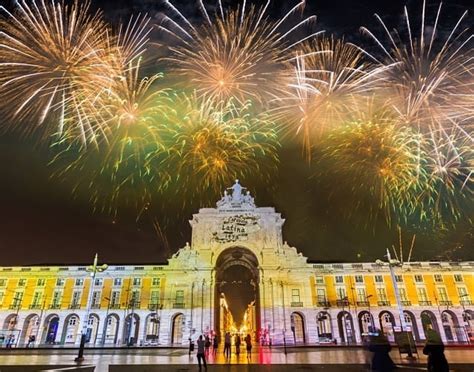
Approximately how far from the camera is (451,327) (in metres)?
46.9

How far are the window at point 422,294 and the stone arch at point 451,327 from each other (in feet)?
9.39

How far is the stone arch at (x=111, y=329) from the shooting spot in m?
47.4

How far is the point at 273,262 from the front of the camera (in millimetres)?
51625

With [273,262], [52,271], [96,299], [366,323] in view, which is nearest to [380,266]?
[366,323]

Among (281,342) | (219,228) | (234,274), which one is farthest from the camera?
(234,274)

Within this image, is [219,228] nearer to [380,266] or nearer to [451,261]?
[380,266]

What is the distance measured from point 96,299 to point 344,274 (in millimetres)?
37826

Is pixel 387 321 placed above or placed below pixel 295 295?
below

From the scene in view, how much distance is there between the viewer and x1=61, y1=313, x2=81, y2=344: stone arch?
47906mm

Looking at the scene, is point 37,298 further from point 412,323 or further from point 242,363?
point 412,323

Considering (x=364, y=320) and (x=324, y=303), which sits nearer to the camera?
(x=364, y=320)

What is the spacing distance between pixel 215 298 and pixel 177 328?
24.4ft

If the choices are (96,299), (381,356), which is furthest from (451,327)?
(96,299)

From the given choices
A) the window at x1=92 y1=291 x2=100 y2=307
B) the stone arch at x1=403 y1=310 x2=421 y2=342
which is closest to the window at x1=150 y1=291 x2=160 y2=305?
the window at x1=92 y1=291 x2=100 y2=307
